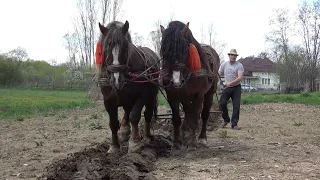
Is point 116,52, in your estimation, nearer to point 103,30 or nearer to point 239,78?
point 103,30

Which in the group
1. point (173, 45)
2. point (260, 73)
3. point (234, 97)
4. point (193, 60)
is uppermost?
point (260, 73)

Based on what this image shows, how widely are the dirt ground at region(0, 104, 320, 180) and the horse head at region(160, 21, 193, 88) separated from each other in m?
1.20

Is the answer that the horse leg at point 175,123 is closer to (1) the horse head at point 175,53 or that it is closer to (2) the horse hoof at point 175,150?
(2) the horse hoof at point 175,150

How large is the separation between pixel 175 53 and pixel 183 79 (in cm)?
40

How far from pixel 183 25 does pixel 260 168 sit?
252cm

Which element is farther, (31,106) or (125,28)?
(31,106)

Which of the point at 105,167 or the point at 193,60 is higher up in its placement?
the point at 193,60

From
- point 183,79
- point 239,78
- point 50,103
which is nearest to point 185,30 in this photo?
point 183,79

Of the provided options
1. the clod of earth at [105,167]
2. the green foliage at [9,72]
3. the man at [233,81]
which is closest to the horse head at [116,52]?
the clod of earth at [105,167]

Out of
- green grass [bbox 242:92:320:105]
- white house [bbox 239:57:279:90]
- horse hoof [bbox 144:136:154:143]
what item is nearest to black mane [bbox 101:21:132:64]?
horse hoof [bbox 144:136:154:143]

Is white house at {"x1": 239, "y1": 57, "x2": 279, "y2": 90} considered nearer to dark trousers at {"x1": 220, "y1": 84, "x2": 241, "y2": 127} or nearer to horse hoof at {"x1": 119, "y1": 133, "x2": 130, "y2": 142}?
dark trousers at {"x1": 220, "y1": 84, "x2": 241, "y2": 127}

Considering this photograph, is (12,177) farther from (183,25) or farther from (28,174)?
(183,25)

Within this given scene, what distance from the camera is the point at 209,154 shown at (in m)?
6.28

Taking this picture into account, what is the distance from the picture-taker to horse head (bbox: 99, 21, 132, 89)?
19.1 ft
